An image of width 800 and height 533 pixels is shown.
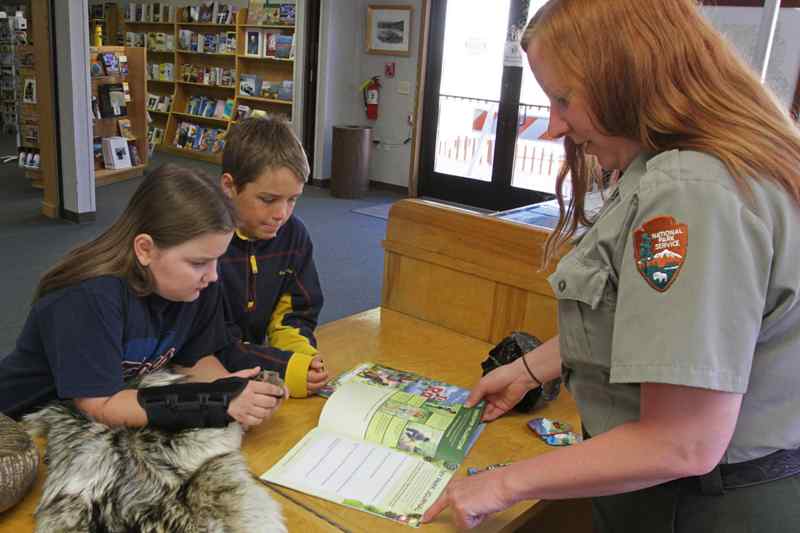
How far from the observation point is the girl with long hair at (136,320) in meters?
1.09

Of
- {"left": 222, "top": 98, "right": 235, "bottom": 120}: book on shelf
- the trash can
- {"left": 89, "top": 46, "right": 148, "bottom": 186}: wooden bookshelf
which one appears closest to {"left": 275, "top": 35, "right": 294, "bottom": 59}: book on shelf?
{"left": 222, "top": 98, "right": 235, "bottom": 120}: book on shelf

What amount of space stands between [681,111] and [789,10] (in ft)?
13.4

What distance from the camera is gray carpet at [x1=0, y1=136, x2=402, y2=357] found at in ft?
12.6

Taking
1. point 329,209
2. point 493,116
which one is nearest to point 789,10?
point 493,116

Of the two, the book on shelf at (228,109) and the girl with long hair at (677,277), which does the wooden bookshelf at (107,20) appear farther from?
the girl with long hair at (677,277)

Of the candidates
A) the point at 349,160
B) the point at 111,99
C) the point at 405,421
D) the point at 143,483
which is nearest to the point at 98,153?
the point at 111,99

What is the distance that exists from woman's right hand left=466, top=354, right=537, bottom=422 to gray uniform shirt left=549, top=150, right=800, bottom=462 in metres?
0.48

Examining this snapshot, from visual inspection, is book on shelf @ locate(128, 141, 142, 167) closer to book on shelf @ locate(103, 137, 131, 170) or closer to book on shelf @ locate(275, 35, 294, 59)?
book on shelf @ locate(103, 137, 131, 170)

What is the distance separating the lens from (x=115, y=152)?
267 inches

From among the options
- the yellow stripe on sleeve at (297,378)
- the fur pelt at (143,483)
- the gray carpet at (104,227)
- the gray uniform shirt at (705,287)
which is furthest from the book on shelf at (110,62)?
A: the gray uniform shirt at (705,287)

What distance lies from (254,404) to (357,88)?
264 inches

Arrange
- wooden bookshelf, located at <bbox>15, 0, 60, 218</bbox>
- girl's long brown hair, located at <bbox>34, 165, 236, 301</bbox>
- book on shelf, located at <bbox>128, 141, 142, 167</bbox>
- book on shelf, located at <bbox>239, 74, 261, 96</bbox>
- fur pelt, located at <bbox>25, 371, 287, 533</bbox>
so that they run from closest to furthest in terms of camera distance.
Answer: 1. fur pelt, located at <bbox>25, 371, 287, 533</bbox>
2. girl's long brown hair, located at <bbox>34, 165, 236, 301</bbox>
3. wooden bookshelf, located at <bbox>15, 0, 60, 218</bbox>
4. book on shelf, located at <bbox>128, 141, 142, 167</bbox>
5. book on shelf, located at <bbox>239, 74, 261, 96</bbox>

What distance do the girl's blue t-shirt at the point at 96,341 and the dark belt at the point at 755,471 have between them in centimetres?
90

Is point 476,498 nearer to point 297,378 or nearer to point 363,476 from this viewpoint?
point 363,476
